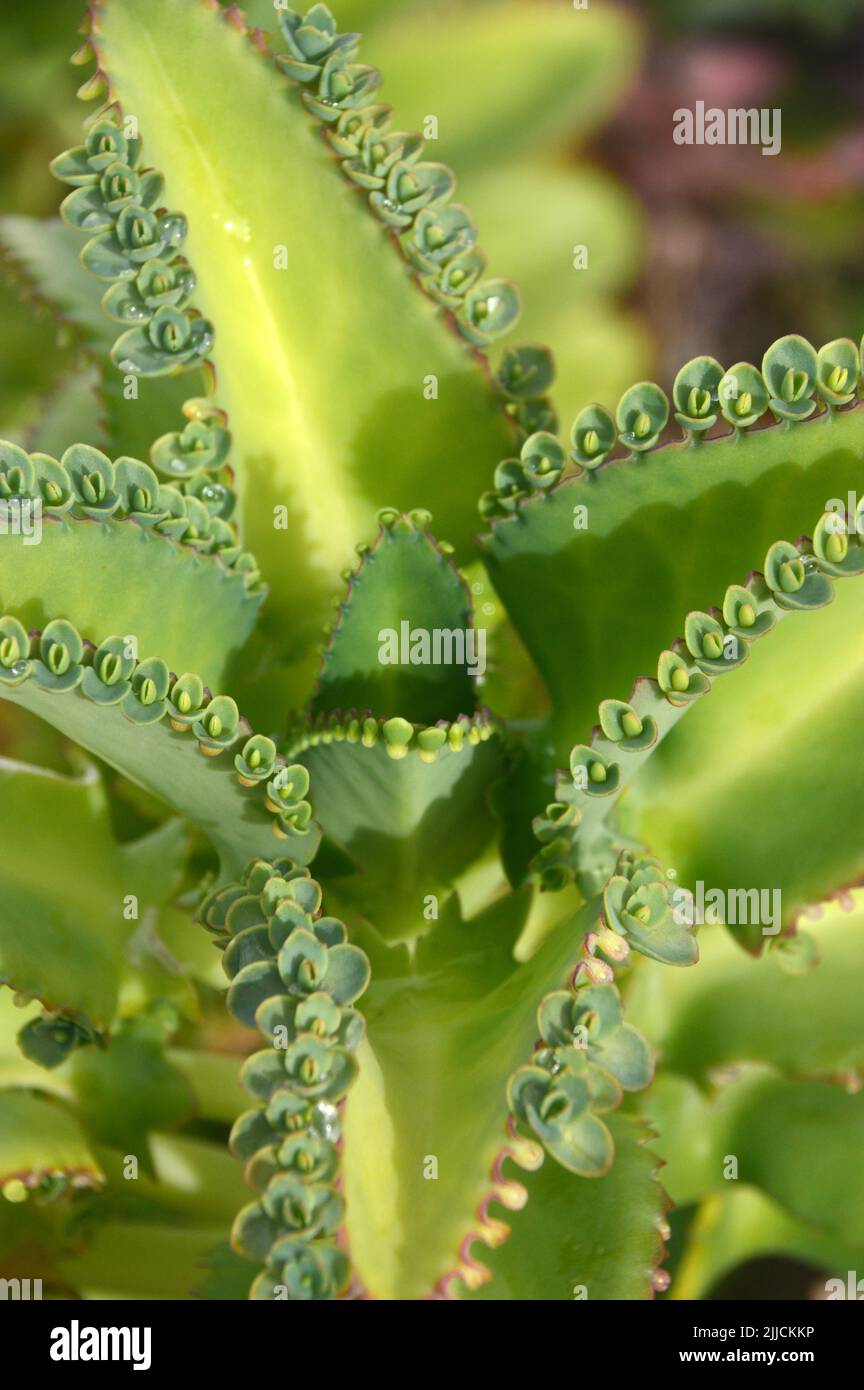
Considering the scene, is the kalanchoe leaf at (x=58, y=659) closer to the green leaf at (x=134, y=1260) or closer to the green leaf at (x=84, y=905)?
the green leaf at (x=84, y=905)

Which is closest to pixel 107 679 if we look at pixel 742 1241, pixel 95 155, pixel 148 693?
pixel 148 693

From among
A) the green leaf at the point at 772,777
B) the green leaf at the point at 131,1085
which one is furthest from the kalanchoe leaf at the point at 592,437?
the green leaf at the point at 131,1085

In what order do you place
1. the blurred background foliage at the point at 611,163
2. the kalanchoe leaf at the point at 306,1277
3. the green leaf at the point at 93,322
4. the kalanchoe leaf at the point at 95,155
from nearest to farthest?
the kalanchoe leaf at the point at 306,1277 → the kalanchoe leaf at the point at 95,155 → the green leaf at the point at 93,322 → the blurred background foliage at the point at 611,163

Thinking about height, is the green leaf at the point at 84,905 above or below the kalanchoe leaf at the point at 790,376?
below

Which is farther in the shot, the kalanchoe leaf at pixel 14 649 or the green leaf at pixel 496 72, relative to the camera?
the green leaf at pixel 496 72

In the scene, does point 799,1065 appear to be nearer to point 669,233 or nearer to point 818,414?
point 818,414

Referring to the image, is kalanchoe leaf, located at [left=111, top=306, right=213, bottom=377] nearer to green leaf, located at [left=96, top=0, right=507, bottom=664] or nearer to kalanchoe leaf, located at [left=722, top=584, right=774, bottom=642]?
green leaf, located at [left=96, top=0, right=507, bottom=664]
